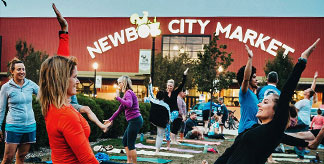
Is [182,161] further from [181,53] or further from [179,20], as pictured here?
[179,20]

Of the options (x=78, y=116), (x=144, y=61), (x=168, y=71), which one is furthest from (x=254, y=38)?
(x=78, y=116)

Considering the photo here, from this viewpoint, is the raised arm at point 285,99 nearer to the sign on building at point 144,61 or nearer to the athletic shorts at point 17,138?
the athletic shorts at point 17,138

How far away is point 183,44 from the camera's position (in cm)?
4606

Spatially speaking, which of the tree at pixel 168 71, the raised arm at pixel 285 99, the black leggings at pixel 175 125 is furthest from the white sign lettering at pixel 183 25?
the raised arm at pixel 285 99

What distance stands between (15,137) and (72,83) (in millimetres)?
3451

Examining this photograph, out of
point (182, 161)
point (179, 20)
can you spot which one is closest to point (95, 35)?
point (179, 20)

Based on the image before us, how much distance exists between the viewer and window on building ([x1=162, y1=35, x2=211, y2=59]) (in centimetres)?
4552

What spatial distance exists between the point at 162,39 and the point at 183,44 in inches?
104

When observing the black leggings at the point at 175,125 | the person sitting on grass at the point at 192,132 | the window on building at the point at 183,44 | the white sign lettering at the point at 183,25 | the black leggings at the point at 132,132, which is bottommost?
the person sitting on grass at the point at 192,132

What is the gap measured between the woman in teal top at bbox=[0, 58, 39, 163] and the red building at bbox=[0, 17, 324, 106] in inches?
1418

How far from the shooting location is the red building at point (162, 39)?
4266 cm

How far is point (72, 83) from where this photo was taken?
2482mm

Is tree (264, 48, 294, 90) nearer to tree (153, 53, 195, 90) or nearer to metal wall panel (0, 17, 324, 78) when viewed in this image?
metal wall panel (0, 17, 324, 78)

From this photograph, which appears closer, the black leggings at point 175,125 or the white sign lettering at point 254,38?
the black leggings at point 175,125
